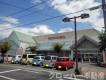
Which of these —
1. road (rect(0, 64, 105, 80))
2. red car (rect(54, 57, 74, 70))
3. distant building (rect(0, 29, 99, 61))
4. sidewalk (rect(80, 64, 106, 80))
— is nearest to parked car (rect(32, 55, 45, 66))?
red car (rect(54, 57, 74, 70))

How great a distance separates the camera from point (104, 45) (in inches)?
1458

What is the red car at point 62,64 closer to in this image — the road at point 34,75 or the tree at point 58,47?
the road at point 34,75

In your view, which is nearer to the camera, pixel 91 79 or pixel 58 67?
pixel 91 79

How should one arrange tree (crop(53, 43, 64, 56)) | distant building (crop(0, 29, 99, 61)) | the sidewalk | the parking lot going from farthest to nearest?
tree (crop(53, 43, 64, 56)) < distant building (crop(0, 29, 99, 61)) < the sidewalk < the parking lot

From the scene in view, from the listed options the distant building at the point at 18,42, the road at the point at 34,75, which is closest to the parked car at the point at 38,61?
the road at the point at 34,75

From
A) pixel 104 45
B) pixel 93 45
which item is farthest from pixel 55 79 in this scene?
pixel 93 45

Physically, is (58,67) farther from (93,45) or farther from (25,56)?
(93,45)

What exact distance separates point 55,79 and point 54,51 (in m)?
35.2

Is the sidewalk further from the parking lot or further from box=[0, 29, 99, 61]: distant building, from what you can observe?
box=[0, 29, 99, 61]: distant building

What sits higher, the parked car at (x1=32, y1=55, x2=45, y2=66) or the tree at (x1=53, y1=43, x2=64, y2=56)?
the tree at (x1=53, y1=43, x2=64, y2=56)

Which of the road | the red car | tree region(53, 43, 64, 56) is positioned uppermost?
tree region(53, 43, 64, 56)

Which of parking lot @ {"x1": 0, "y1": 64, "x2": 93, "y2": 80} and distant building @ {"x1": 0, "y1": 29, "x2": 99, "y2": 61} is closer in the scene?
parking lot @ {"x1": 0, "y1": 64, "x2": 93, "y2": 80}

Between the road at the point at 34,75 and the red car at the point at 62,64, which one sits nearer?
the road at the point at 34,75

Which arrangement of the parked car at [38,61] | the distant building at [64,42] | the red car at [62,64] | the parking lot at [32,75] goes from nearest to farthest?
the parking lot at [32,75] < the red car at [62,64] < the parked car at [38,61] < the distant building at [64,42]
